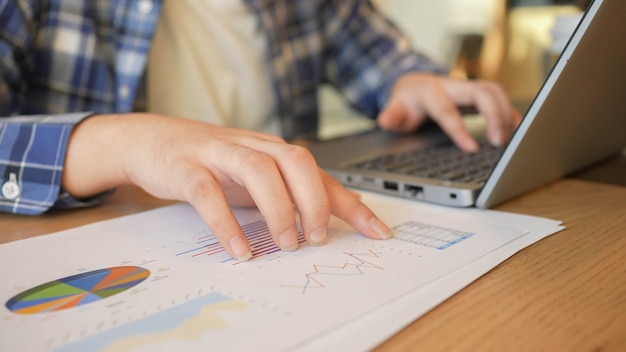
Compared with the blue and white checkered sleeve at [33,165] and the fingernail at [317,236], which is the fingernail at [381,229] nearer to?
the fingernail at [317,236]

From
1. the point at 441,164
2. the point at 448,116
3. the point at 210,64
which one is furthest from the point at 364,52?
the point at 441,164

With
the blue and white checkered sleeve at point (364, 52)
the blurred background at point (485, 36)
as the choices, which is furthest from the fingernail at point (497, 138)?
the blurred background at point (485, 36)

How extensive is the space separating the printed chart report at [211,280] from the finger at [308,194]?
1 cm

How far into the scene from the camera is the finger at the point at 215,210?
43 cm

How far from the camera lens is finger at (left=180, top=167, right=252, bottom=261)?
0.43 metres

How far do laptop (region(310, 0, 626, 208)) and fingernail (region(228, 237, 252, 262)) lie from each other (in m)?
0.22

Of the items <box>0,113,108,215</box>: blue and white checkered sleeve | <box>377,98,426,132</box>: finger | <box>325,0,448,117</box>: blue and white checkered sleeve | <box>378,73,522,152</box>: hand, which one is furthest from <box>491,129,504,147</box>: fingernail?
<box>0,113,108,215</box>: blue and white checkered sleeve

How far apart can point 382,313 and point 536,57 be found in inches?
139

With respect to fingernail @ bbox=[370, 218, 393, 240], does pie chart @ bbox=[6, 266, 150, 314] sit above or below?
below

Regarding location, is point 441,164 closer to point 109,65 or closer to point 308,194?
point 308,194

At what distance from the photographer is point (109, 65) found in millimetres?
928

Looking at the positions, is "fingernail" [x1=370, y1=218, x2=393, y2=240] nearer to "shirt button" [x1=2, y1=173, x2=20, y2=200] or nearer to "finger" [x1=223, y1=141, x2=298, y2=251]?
"finger" [x1=223, y1=141, x2=298, y2=251]

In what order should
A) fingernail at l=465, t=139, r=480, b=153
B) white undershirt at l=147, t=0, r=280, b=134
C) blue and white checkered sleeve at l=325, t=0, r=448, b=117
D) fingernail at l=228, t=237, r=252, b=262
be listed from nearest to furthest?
fingernail at l=228, t=237, r=252, b=262
fingernail at l=465, t=139, r=480, b=153
white undershirt at l=147, t=0, r=280, b=134
blue and white checkered sleeve at l=325, t=0, r=448, b=117

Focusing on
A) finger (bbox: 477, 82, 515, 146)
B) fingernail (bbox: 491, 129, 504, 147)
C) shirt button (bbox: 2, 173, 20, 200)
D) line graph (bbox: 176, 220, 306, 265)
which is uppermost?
finger (bbox: 477, 82, 515, 146)
